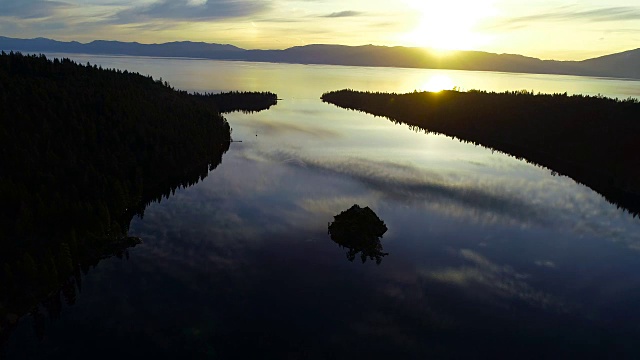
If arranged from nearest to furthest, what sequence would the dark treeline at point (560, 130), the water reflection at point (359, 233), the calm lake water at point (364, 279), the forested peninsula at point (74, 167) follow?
1. the calm lake water at point (364, 279)
2. the forested peninsula at point (74, 167)
3. the water reflection at point (359, 233)
4. the dark treeline at point (560, 130)

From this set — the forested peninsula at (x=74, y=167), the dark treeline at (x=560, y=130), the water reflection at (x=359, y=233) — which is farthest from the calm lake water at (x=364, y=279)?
the dark treeline at (x=560, y=130)

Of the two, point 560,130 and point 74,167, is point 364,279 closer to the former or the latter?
point 74,167

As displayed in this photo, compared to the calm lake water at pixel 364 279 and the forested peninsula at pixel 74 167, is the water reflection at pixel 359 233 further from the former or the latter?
the forested peninsula at pixel 74 167

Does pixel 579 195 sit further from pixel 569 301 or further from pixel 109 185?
pixel 109 185

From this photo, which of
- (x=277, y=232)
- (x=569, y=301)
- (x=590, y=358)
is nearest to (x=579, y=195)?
(x=569, y=301)

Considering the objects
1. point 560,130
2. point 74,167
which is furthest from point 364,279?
point 560,130
